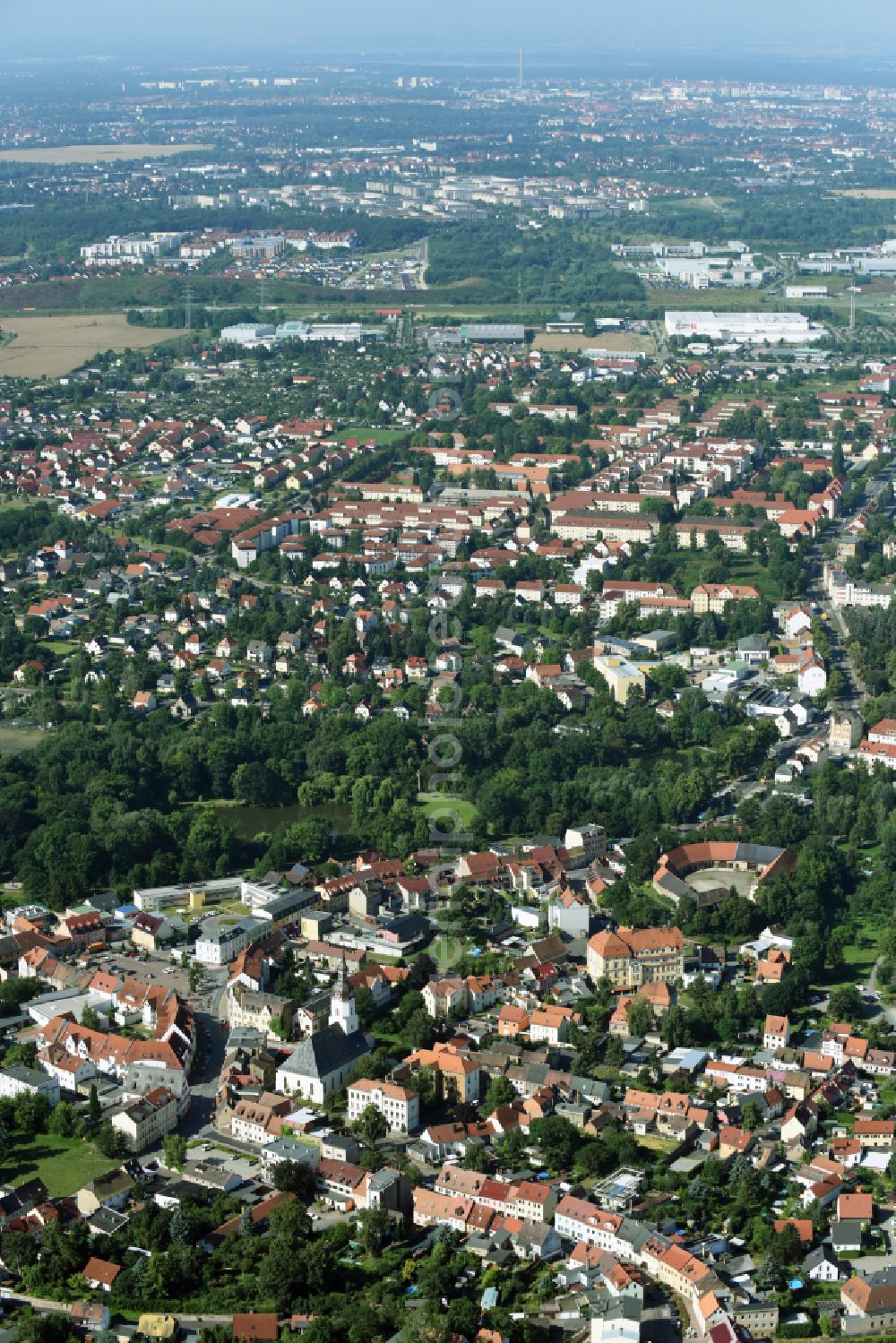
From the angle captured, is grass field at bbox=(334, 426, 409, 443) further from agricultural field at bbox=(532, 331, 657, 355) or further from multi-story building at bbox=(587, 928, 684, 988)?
multi-story building at bbox=(587, 928, 684, 988)

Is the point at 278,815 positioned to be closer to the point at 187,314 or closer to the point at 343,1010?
the point at 343,1010

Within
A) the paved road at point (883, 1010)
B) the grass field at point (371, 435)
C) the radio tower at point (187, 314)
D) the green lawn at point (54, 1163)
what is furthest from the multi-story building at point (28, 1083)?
the radio tower at point (187, 314)

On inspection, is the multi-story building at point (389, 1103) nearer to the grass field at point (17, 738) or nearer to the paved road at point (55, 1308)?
the paved road at point (55, 1308)

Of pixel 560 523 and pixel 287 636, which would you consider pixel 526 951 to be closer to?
pixel 287 636

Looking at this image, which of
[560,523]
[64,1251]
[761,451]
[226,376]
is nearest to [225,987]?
[64,1251]

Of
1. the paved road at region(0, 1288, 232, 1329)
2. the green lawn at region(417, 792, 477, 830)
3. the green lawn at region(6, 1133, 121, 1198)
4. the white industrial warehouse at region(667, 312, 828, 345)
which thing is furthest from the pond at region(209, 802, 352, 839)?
the white industrial warehouse at region(667, 312, 828, 345)
